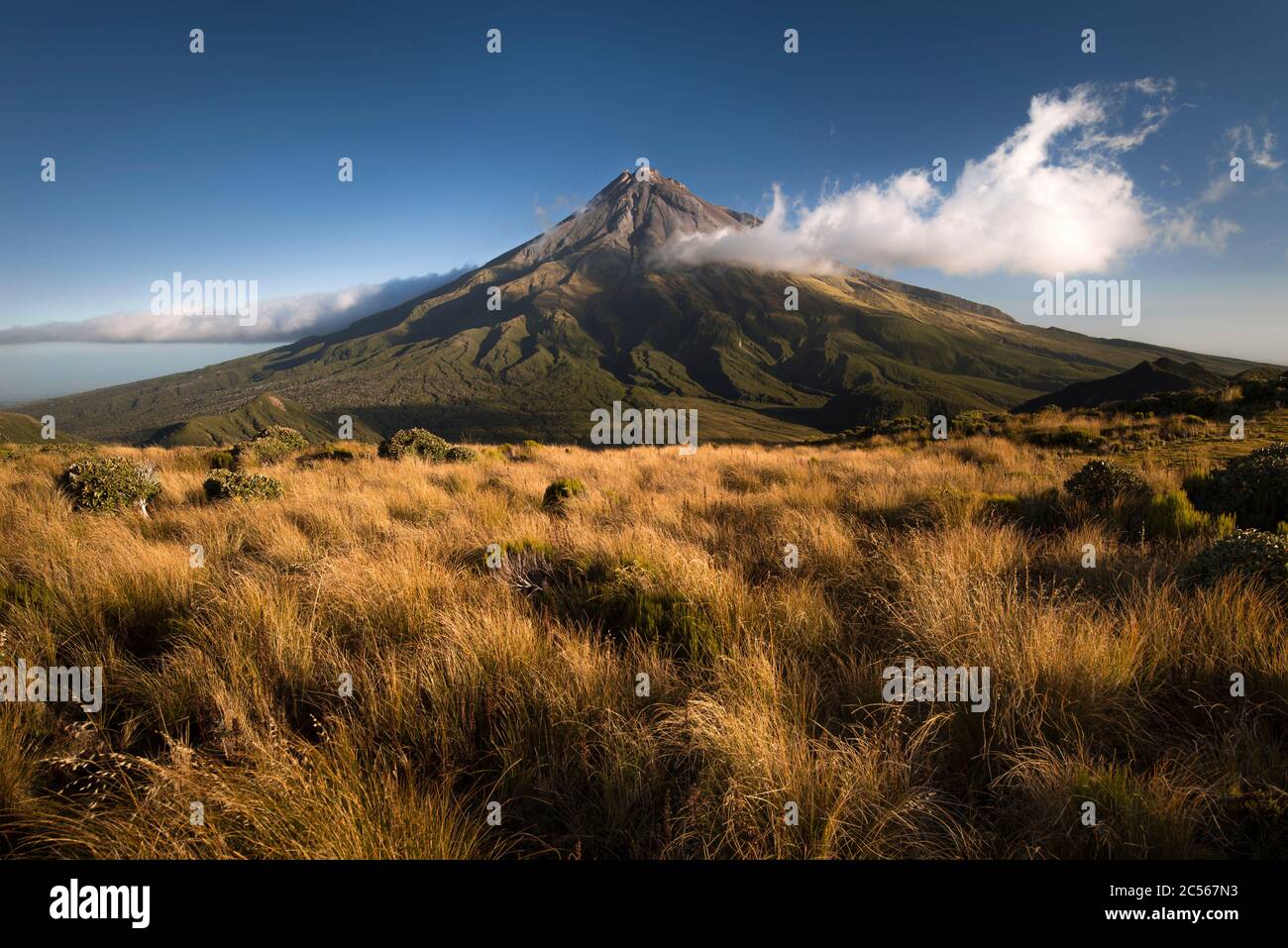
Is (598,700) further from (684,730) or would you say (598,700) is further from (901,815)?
(901,815)

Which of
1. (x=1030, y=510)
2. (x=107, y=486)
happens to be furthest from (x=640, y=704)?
(x=107, y=486)

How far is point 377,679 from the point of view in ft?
9.37

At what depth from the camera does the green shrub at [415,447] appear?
44.0 feet

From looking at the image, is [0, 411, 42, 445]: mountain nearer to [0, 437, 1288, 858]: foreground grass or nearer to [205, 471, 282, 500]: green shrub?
[205, 471, 282, 500]: green shrub

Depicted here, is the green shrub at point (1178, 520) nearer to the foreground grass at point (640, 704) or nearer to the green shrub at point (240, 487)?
the foreground grass at point (640, 704)

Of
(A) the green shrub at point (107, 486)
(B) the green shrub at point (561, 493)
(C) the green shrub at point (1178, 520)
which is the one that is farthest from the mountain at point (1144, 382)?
(A) the green shrub at point (107, 486)

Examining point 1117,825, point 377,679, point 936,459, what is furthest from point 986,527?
point 936,459

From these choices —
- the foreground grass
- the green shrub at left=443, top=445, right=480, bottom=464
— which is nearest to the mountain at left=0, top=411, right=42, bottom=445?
the green shrub at left=443, top=445, right=480, bottom=464

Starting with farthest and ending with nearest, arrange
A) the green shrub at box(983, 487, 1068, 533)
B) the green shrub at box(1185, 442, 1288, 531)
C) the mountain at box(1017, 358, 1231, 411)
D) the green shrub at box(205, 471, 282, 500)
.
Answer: the mountain at box(1017, 358, 1231, 411) < the green shrub at box(205, 471, 282, 500) < the green shrub at box(983, 487, 1068, 533) < the green shrub at box(1185, 442, 1288, 531)

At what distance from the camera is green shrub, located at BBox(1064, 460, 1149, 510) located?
622cm

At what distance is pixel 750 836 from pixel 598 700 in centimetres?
99

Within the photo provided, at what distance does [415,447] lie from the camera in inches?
546

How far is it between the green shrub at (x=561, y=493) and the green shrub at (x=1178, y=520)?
6835mm

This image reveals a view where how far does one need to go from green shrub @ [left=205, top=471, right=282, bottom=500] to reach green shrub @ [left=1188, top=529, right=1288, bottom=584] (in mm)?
10605
